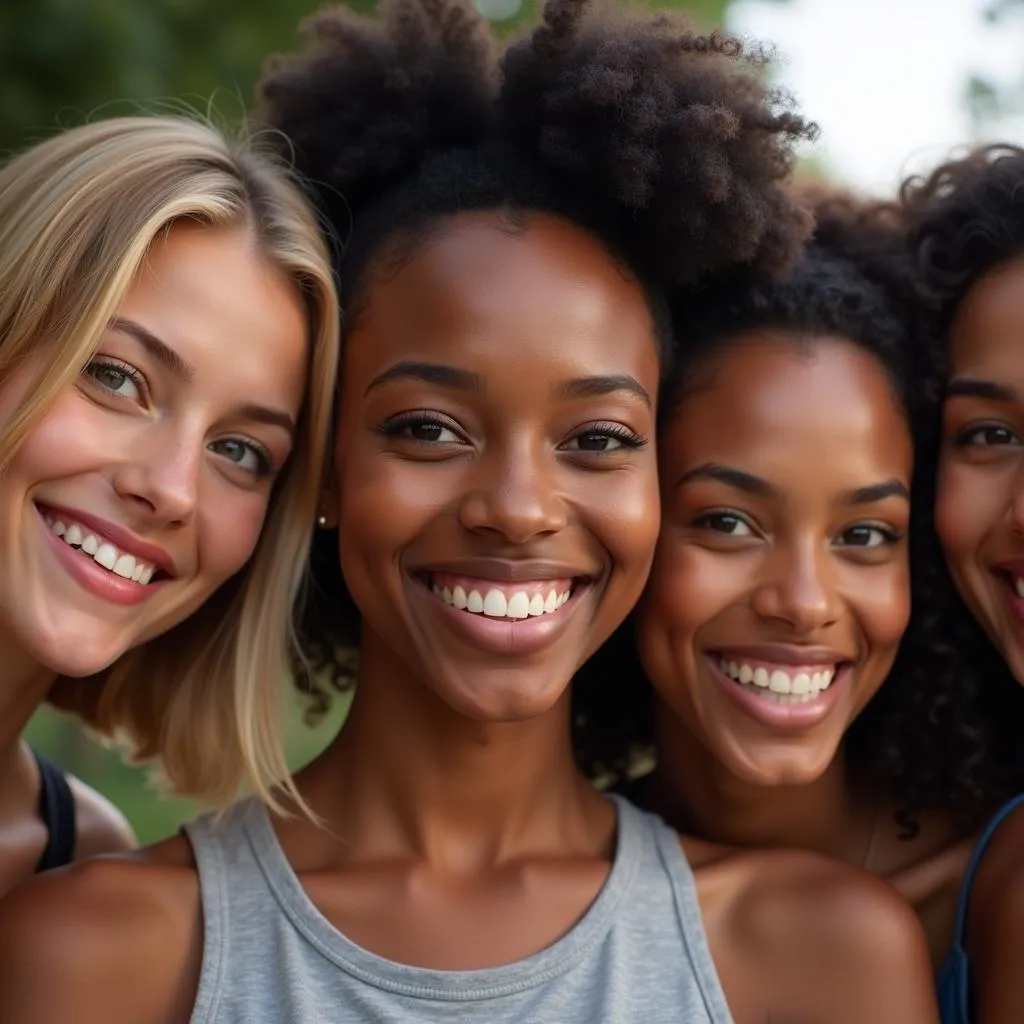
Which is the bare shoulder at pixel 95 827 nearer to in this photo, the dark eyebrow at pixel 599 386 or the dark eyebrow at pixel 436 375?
the dark eyebrow at pixel 436 375

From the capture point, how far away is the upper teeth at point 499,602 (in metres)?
2.71

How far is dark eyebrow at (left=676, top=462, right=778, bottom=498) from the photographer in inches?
116

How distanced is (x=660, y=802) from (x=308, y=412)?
1179 millimetres

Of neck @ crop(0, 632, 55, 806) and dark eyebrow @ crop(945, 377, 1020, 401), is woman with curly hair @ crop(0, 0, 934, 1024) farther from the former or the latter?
neck @ crop(0, 632, 55, 806)

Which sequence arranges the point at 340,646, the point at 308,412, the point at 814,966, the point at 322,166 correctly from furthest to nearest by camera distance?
the point at 340,646
the point at 322,166
the point at 308,412
the point at 814,966

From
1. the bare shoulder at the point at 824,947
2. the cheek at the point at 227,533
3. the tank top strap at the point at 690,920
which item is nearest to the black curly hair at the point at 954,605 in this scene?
the bare shoulder at the point at 824,947

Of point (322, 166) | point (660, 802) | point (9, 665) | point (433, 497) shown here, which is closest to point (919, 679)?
point (660, 802)

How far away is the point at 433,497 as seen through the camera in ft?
8.94

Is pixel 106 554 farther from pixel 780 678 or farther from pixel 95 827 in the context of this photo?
pixel 780 678

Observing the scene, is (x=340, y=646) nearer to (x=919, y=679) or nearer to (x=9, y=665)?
(x=9, y=665)

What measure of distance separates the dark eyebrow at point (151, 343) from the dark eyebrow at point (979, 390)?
1511 mm

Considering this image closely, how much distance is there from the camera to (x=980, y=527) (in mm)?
3035

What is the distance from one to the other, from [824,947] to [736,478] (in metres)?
0.88

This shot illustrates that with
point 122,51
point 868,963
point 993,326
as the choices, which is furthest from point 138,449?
point 122,51
